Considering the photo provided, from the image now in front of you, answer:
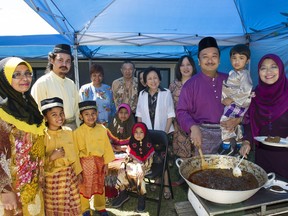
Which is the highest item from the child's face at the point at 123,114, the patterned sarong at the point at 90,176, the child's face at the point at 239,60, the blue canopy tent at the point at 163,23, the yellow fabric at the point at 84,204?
the blue canopy tent at the point at 163,23

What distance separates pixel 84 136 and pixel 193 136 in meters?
1.31

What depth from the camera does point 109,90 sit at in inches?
183

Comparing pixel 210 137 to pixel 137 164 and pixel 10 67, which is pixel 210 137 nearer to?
pixel 137 164

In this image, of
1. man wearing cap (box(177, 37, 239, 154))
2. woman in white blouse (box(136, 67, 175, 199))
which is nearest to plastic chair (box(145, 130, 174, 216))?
woman in white blouse (box(136, 67, 175, 199))

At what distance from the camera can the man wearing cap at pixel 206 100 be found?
7.25 ft

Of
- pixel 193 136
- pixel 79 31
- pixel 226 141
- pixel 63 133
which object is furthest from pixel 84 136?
pixel 79 31

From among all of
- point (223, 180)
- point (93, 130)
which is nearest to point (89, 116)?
point (93, 130)

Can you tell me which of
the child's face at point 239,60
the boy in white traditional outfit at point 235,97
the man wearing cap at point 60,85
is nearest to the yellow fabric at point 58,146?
the man wearing cap at point 60,85

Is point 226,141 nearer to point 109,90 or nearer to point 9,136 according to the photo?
point 9,136

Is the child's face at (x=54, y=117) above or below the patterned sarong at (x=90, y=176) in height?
above

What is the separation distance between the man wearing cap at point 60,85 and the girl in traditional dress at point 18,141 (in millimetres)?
948

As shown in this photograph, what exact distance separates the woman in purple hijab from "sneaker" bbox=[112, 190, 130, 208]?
72.7 inches

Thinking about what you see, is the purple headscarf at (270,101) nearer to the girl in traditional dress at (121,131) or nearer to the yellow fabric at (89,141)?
the yellow fabric at (89,141)

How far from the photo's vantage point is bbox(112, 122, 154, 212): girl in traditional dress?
2855 mm
